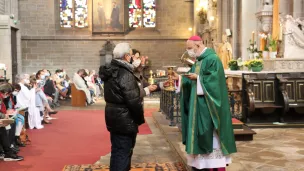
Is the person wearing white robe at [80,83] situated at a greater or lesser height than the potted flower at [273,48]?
lesser

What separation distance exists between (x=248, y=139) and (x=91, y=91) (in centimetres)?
968

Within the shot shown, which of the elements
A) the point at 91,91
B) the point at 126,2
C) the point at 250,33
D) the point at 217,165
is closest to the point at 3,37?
the point at 91,91

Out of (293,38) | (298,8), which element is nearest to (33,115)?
(293,38)

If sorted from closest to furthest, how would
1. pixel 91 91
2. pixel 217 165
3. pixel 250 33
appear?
pixel 217 165 → pixel 250 33 → pixel 91 91

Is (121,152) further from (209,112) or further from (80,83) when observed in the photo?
(80,83)

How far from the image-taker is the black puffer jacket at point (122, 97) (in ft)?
13.1

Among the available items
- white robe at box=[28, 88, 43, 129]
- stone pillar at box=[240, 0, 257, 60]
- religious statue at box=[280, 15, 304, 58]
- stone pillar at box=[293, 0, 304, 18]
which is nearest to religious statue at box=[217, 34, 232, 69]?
stone pillar at box=[240, 0, 257, 60]

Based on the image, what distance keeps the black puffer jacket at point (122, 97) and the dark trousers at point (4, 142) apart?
2493 mm

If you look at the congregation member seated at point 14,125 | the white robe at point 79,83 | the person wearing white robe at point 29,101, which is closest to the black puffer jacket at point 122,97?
the congregation member seated at point 14,125

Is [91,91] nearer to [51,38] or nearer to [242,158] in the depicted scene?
[51,38]

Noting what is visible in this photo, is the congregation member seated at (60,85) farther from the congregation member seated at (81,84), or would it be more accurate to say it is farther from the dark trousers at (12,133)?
the dark trousers at (12,133)

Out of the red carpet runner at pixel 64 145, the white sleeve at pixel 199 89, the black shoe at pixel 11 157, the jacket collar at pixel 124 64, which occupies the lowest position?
the red carpet runner at pixel 64 145

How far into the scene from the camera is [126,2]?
23.0 meters

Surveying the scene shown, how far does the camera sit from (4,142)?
600 centimetres
